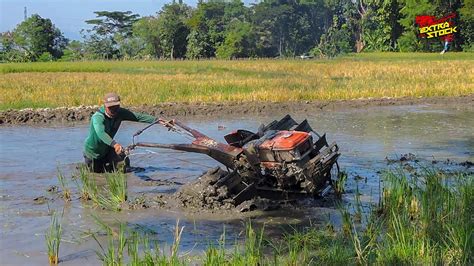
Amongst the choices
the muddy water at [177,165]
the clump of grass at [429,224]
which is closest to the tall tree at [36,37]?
the muddy water at [177,165]

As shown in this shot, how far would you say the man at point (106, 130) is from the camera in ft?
29.9

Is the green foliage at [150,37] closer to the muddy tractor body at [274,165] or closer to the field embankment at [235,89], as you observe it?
the field embankment at [235,89]

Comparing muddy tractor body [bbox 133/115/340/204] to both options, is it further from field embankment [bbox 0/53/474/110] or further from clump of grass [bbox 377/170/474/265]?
field embankment [bbox 0/53/474/110]

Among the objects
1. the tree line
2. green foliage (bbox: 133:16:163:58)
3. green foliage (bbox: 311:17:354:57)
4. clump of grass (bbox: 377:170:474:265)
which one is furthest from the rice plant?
green foliage (bbox: 311:17:354:57)

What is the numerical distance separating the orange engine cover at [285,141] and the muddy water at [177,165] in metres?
0.77

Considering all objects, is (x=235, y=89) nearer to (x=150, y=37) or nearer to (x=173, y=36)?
(x=173, y=36)

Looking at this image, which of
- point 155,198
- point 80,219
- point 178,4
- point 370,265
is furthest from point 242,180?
point 178,4

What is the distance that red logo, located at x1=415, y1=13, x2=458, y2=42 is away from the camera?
6184 centimetres

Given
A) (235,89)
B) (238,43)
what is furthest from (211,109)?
(238,43)

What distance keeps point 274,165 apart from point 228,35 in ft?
213

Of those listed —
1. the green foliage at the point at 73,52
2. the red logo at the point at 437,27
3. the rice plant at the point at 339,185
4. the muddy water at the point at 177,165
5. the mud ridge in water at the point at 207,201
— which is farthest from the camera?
the green foliage at the point at 73,52

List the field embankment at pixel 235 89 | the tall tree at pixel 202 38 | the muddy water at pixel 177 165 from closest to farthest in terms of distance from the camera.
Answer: the muddy water at pixel 177 165
the field embankment at pixel 235 89
the tall tree at pixel 202 38

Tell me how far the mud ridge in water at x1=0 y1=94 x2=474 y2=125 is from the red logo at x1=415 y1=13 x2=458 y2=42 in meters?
42.8

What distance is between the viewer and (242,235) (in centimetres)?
666
